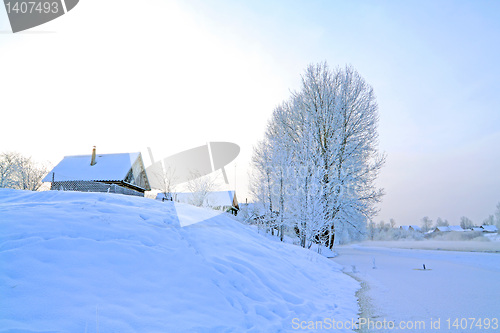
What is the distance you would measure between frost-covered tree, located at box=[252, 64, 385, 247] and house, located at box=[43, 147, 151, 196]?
13.6 meters

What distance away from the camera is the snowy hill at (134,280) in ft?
8.70

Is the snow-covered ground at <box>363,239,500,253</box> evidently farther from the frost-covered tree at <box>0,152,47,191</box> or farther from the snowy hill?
the frost-covered tree at <box>0,152,47,191</box>

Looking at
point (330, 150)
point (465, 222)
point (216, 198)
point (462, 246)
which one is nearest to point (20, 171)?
point (216, 198)

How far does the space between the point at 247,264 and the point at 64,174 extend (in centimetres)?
2685

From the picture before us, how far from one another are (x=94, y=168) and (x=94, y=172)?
1.90 feet

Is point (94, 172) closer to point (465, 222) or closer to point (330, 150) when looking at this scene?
point (330, 150)

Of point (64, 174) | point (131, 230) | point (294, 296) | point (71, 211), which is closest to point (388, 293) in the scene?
point (294, 296)

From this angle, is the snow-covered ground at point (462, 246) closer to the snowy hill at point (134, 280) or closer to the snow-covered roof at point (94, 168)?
the snowy hill at point (134, 280)

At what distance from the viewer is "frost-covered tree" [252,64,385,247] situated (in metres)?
16.1

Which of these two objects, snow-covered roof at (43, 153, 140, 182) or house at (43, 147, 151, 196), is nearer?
house at (43, 147, 151, 196)

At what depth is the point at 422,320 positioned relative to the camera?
4.55 metres

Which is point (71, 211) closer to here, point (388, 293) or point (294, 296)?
point (294, 296)

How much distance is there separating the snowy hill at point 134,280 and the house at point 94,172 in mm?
20754

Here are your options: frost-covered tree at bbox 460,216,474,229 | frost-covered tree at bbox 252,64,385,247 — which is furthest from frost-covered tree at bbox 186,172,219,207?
frost-covered tree at bbox 460,216,474,229
